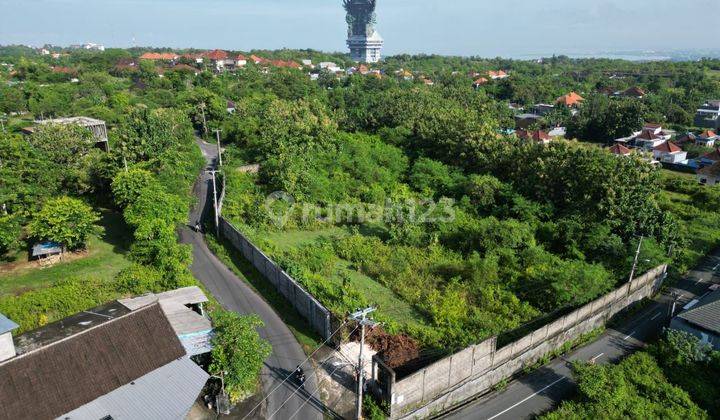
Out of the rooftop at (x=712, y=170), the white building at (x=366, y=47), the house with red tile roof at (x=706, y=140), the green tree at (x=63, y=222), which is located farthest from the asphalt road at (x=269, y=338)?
the white building at (x=366, y=47)

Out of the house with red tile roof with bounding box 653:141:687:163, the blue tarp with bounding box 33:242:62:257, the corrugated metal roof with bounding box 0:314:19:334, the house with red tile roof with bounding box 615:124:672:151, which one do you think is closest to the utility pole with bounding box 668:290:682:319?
the corrugated metal roof with bounding box 0:314:19:334

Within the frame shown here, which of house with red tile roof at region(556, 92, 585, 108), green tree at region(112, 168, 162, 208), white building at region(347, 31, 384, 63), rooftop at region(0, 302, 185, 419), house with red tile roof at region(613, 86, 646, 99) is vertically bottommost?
rooftop at region(0, 302, 185, 419)

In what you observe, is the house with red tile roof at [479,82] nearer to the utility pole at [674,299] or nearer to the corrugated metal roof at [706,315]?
the utility pole at [674,299]

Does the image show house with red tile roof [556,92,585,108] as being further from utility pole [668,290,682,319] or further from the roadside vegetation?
utility pole [668,290,682,319]

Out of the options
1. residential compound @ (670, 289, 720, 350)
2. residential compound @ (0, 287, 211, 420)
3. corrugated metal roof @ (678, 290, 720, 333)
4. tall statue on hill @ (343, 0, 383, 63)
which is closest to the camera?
residential compound @ (0, 287, 211, 420)

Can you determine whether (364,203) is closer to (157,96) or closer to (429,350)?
(429,350)

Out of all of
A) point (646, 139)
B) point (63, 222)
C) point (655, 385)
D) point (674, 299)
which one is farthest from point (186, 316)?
point (646, 139)

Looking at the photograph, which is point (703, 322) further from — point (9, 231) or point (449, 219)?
point (9, 231)
